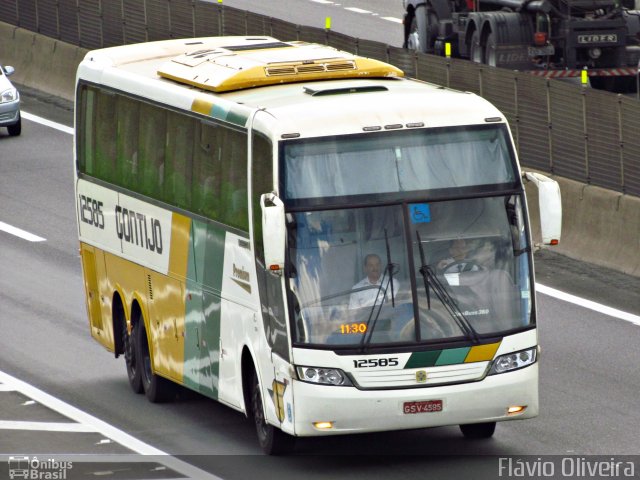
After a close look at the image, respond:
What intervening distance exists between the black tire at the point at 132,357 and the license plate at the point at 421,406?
16.9 feet

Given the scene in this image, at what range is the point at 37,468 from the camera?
1588 cm

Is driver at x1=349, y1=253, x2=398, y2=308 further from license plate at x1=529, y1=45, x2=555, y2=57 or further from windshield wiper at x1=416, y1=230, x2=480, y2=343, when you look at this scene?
license plate at x1=529, y1=45, x2=555, y2=57

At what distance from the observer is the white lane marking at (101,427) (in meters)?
15.7

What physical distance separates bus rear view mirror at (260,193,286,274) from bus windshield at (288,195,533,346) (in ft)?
1.10

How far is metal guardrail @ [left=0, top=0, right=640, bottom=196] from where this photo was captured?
80.5ft

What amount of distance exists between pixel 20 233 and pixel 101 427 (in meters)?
10.8

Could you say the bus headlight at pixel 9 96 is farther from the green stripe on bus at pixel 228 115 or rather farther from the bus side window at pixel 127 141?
the green stripe on bus at pixel 228 115

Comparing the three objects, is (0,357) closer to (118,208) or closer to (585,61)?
(118,208)

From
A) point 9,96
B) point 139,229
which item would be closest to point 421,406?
point 139,229

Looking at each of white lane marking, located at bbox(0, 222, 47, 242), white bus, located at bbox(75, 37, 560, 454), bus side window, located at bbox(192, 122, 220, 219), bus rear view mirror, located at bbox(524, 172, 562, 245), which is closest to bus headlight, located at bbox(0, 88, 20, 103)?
white lane marking, located at bbox(0, 222, 47, 242)

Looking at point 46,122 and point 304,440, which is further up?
point 304,440

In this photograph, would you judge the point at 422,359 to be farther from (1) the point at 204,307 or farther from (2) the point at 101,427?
(2) the point at 101,427

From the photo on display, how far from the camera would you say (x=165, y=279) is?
1803 centimetres

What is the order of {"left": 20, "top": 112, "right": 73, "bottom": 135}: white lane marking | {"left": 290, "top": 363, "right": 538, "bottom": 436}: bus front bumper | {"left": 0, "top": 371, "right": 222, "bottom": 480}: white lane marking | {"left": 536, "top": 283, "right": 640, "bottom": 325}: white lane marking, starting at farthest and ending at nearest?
1. {"left": 20, "top": 112, "right": 73, "bottom": 135}: white lane marking
2. {"left": 536, "top": 283, "right": 640, "bottom": 325}: white lane marking
3. {"left": 0, "top": 371, "right": 222, "bottom": 480}: white lane marking
4. {"left": 290, "top": 363, "right": 538, "bottom": 436}: bus front bumper
